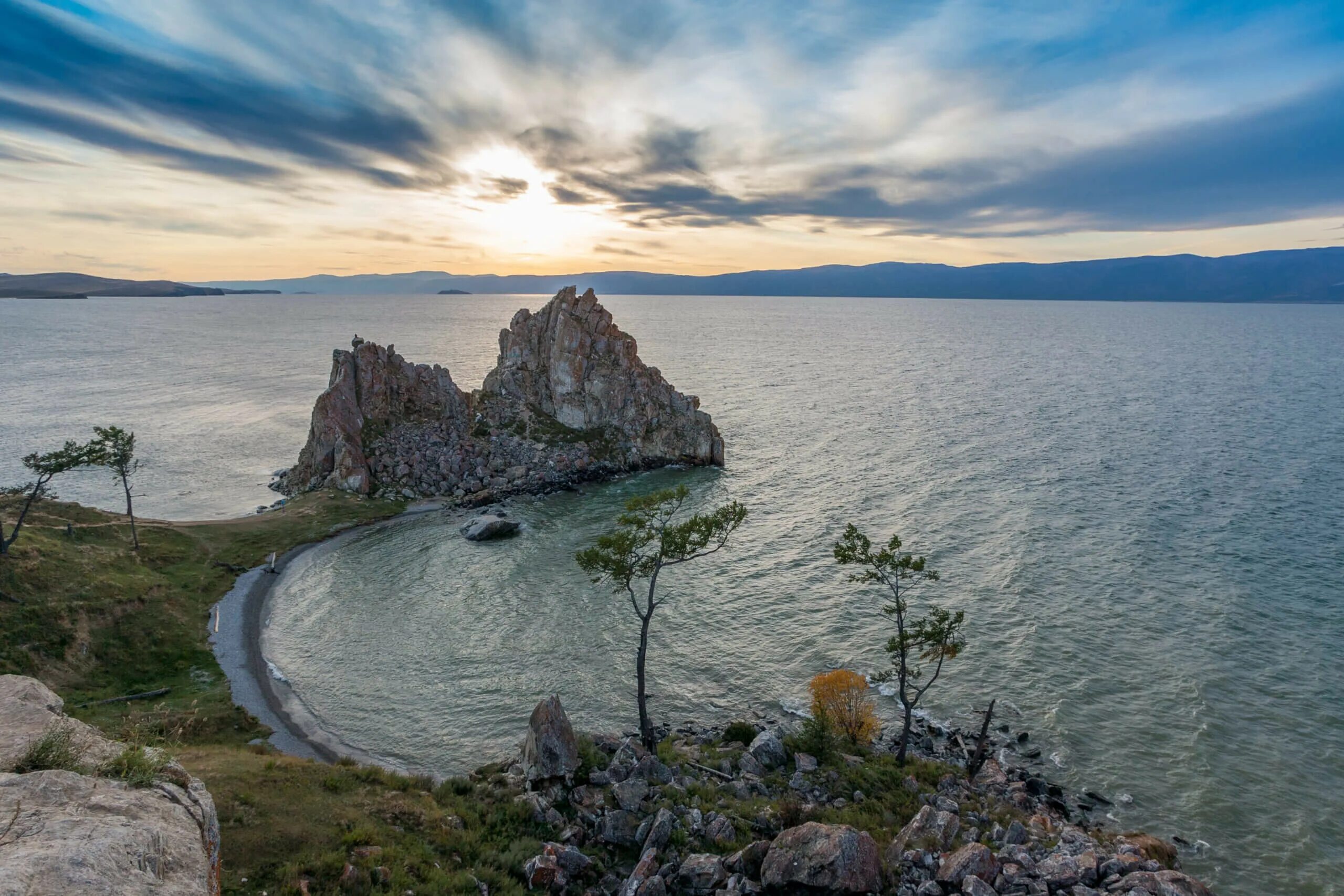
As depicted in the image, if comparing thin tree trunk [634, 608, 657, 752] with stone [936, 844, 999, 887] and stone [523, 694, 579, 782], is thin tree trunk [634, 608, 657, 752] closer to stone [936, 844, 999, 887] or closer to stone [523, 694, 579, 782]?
stone [523, 694, 579, 782]

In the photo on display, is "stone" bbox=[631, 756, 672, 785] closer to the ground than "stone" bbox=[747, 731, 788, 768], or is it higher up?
higher up

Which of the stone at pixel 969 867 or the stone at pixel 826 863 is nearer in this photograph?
the stone at pixel 826 863

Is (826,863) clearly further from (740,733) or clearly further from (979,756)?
(979,756)

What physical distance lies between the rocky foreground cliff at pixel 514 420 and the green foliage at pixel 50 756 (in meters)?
73.0

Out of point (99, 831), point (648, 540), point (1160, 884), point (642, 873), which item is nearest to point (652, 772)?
point (642, 873)

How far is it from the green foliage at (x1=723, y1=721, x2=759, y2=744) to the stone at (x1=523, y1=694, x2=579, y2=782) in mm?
11178

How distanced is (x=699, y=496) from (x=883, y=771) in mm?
53781

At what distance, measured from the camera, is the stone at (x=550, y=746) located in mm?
31250

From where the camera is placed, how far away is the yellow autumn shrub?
40344mm

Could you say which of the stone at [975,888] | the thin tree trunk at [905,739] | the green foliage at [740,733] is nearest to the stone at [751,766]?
the green foliage at [740,733]

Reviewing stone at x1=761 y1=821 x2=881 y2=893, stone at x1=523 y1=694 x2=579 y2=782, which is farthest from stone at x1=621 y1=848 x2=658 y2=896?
stone at x1=523 y1=694 x2=579 y2=782

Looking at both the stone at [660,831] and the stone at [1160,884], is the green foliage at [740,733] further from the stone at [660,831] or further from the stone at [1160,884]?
the stone at [1160,884]

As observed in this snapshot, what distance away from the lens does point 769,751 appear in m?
36.6

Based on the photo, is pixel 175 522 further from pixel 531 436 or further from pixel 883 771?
pixel 883 771
